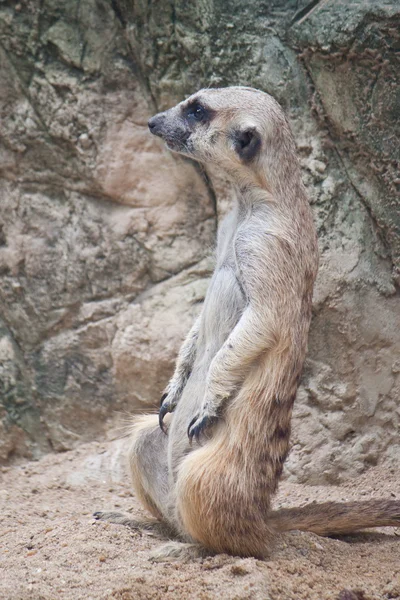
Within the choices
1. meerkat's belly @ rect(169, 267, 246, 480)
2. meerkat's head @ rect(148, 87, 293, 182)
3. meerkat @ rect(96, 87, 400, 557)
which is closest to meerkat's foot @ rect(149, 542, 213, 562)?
meerkat @ rect(96, 87, 400, 557)

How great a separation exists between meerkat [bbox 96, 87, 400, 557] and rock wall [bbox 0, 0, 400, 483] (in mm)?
790

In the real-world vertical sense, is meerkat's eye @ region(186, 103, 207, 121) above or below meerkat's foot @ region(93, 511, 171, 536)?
above

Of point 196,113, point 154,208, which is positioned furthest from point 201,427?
point 154,208

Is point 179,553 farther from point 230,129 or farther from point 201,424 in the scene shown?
point 230,129

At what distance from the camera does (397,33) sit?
12.6ft

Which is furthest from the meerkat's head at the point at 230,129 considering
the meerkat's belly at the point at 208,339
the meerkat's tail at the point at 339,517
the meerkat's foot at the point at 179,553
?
the meerkat's foot at the point at 179,553

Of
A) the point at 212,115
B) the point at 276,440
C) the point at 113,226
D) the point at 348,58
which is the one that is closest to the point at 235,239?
the point at 212,115

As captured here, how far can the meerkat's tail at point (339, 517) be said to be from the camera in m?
3.58

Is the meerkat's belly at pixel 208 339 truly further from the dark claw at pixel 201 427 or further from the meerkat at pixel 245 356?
the dark claw at pixel 201 427

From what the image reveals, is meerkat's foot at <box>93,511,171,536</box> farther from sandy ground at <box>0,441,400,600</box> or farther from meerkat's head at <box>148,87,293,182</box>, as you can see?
meerkat's head at <box>148,87,293,182</box>

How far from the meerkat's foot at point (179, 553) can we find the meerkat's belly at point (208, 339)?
36cm

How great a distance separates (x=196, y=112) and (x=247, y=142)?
324 mm

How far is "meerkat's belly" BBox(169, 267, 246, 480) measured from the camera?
142 inches

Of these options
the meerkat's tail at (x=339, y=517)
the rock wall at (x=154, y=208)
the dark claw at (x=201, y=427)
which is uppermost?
the rock wall at (x=154, y=208)
